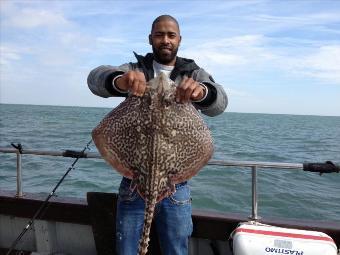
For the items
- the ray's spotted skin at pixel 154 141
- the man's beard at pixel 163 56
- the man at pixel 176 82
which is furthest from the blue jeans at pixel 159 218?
the man's beard at pixel 163 56

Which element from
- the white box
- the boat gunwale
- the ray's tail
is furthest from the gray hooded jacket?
the boat gunwale

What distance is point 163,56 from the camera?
3322 mm

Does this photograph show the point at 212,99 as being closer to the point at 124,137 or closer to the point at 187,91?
the point at 187,91

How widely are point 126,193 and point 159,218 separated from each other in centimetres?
34

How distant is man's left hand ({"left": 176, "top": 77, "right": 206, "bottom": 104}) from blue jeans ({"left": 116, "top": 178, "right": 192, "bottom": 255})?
837 mm

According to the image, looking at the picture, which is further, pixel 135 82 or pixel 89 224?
pixel 89 224

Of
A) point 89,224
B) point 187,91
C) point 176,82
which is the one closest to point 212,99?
point 176,82

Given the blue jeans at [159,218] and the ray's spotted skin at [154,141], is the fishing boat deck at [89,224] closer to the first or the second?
the blue jeans at [159,218]

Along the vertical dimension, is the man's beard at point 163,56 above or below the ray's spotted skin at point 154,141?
above

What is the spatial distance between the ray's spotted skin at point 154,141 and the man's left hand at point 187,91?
46 millimetres

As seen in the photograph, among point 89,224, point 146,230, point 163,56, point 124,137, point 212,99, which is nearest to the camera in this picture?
point 146,230

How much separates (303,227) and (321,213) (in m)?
6.87

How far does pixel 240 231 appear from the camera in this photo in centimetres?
353

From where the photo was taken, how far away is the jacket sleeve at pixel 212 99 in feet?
9.80
